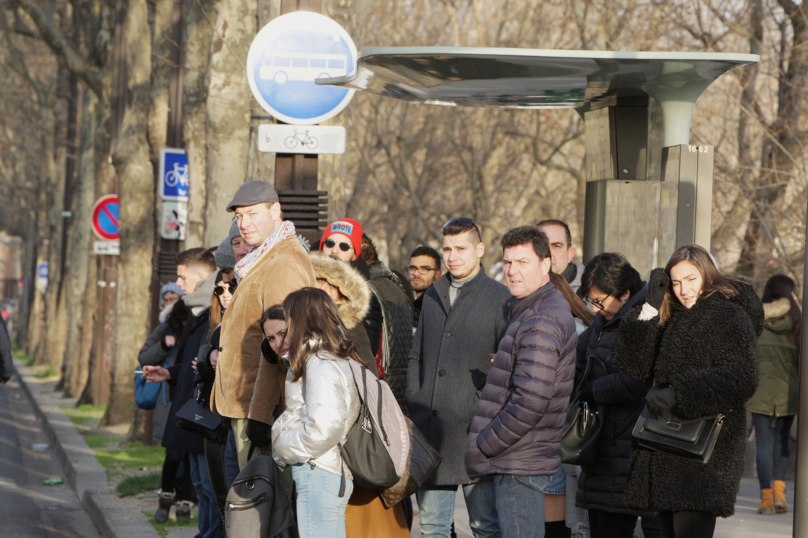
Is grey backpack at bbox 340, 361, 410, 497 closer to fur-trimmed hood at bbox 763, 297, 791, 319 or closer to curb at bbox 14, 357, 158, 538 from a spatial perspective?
curb at bbox 14, 357, 158, 538

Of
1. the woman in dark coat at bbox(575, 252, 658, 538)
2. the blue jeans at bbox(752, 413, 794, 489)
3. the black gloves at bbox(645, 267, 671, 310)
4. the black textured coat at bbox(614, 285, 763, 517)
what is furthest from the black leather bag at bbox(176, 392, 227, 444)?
the blue jeans at bbox(752, 413, 794, 489)

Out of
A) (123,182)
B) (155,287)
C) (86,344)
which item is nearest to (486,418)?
(155,287)

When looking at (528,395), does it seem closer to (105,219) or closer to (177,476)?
(177,476)

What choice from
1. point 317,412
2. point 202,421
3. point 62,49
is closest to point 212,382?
point 202,421

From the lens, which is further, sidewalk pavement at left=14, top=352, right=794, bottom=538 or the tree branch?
the tree branch

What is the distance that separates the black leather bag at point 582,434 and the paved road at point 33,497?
4.72 meters

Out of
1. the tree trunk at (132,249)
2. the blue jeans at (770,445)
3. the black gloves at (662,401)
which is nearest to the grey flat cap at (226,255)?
the black gloves at (662,401)

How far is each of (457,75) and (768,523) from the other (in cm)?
470

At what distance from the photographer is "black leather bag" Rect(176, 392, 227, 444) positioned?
559 cm

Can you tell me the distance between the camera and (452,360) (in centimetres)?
511

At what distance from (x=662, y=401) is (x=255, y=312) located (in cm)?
195

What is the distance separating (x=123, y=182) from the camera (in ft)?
46.8

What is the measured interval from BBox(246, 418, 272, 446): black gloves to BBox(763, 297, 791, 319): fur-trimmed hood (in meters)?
5.45

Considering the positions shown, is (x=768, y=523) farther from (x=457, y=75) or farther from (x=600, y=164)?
(x=457, y=75)
